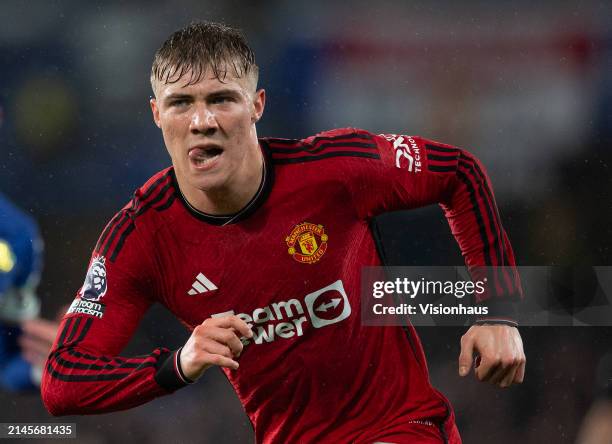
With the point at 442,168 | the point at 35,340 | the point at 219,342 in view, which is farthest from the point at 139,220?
the point at 35,340

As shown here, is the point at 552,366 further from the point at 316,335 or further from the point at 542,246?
the point at 316,335

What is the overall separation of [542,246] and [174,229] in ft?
12.7

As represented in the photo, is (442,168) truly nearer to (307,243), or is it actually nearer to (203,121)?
(307,243)

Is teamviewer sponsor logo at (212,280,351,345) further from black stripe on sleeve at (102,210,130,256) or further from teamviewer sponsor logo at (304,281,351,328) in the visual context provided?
black stripe on sleeve at (102,210,130,256)

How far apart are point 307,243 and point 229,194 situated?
28 centimetres

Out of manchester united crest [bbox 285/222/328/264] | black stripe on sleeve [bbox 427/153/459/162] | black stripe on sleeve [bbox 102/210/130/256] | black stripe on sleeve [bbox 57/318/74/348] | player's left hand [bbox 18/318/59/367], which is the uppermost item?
black stripe on sleeve [bbox 427/153/459/162]

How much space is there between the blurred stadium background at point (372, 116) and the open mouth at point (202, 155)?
347 centimetres

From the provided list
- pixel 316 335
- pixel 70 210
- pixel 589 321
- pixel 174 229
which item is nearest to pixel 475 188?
pixel 316 335

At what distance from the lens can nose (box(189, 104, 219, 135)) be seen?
8.39 feet

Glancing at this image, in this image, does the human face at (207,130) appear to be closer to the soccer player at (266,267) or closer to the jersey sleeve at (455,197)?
the soccer player at (266,267)

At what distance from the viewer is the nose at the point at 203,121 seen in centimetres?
→ 256

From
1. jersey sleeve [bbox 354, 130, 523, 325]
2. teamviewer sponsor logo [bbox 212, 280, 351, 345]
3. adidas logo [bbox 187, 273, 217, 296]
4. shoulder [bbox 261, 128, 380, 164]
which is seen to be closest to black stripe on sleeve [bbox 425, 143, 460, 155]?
jersey sleeve [bbox 354, 130, 523, 325]

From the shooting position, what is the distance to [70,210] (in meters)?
6.19

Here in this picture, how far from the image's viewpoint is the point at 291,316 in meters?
2.73
